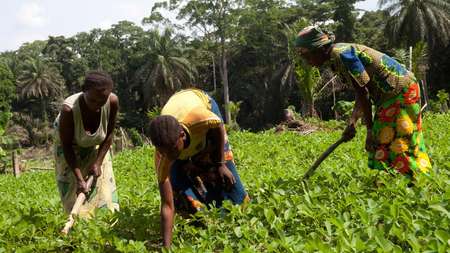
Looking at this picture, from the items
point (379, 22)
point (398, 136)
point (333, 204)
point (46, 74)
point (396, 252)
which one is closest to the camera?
point (396, 252)

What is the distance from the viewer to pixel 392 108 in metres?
3.82

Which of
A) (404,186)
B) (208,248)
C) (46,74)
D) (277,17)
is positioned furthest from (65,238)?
(46,74)

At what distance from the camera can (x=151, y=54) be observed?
42.9 meters

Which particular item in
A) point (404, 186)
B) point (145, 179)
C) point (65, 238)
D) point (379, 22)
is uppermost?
point (379, 22)

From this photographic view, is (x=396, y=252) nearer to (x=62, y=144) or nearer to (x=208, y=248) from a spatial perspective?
(x=208, y=248)

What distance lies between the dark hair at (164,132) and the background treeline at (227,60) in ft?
81.3

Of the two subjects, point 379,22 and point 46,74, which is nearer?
point 379,22

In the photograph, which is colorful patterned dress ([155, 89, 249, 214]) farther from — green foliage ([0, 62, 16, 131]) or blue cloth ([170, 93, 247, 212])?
green foliage ([0, 62, 16, 131])

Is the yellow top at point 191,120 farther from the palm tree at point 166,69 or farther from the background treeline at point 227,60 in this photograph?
the palm tree at point 166,69

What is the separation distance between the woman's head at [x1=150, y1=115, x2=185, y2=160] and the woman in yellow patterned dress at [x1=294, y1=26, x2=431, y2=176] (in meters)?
1.28

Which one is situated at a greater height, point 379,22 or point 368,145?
point 379,22

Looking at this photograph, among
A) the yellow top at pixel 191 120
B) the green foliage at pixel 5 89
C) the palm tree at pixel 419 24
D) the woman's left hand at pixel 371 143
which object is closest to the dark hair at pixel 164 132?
the yellow top at pixel 191 120

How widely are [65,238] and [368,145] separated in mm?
2250

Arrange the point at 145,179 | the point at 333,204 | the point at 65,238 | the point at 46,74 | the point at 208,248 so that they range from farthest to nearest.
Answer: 1. the point at 46,74
2. the point at 145,179
3. the point at 65,238
4. the point at 333,204
5. the point at 208,248
